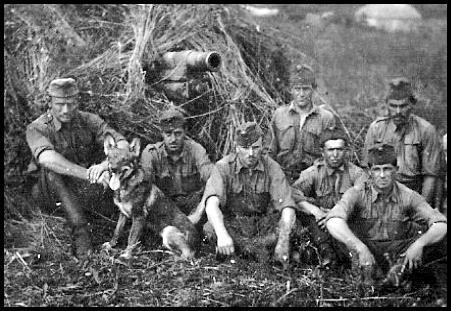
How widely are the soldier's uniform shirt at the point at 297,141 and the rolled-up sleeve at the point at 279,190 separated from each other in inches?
52.1

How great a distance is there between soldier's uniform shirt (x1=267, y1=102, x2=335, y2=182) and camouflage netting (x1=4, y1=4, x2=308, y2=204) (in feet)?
2.24

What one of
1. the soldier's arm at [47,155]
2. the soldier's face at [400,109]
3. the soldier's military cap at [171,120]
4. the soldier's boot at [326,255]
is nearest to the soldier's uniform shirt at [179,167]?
the soldier's military cap at [171,120]

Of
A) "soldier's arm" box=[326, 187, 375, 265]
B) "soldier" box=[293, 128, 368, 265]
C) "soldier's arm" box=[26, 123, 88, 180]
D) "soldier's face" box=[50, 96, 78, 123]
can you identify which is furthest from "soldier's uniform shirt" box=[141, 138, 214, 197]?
"soldier's arm" box=[326, 187, 375, 265]

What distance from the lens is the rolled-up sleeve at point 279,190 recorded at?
277 inches

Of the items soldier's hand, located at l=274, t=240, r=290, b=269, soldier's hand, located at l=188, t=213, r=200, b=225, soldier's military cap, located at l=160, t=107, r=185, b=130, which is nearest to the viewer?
soldier's hand, located at l=274, t=240, r=290, b=269

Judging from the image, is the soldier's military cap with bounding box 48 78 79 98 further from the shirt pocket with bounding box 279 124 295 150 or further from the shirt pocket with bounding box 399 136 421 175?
the shirt pocket with bounding box 399 136 421 175

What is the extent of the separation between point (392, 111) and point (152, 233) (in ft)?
10.5

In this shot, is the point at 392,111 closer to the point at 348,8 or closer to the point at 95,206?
the point at 95,206

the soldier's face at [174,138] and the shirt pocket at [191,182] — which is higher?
the soldier's face at [174,138]

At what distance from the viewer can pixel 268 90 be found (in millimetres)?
10117

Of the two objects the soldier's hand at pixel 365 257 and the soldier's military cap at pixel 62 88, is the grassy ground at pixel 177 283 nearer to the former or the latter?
the soldier's hand at pixel 365 257

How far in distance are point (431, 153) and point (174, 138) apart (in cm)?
305

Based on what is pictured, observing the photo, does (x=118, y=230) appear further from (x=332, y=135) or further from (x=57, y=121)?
(x=332, y=135)

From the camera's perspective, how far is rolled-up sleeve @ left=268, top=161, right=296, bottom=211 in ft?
23.1
